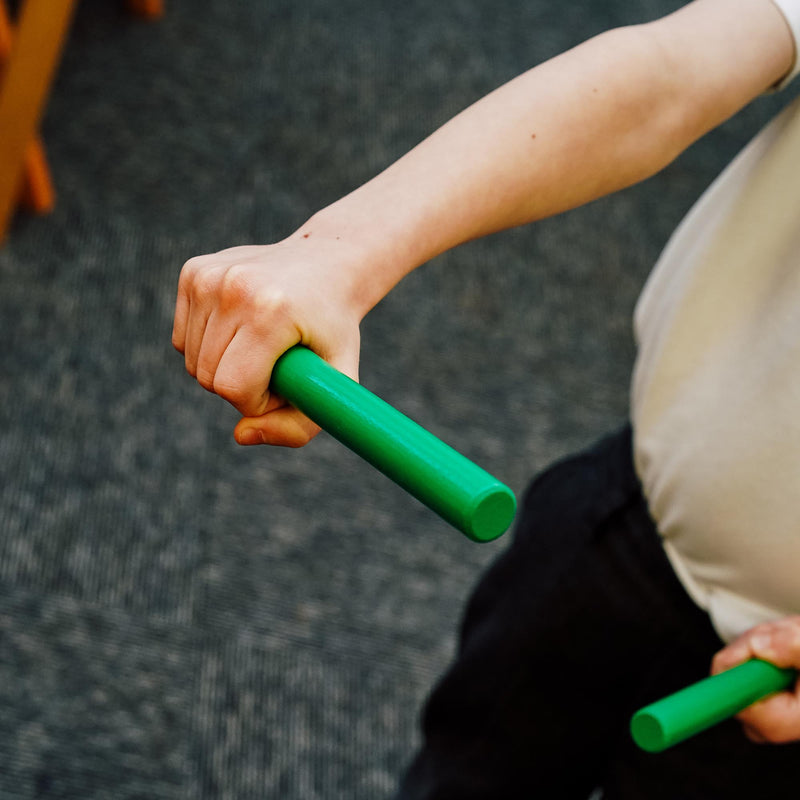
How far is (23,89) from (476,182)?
1296 millimetres

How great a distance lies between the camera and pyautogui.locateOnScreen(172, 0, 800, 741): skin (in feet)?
1.40

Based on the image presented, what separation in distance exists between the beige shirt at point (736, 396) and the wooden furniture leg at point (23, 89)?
1217mm

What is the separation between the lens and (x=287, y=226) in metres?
1.67

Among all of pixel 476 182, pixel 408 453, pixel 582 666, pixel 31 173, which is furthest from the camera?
pixel 31 173

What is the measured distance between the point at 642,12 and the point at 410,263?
2056mm

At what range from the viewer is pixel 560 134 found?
0.49 metres

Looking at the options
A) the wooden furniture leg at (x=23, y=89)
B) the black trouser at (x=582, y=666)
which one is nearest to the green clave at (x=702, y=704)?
the black trouser at (x=582, y=666)

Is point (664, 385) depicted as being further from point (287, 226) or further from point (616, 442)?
point (287, 226)

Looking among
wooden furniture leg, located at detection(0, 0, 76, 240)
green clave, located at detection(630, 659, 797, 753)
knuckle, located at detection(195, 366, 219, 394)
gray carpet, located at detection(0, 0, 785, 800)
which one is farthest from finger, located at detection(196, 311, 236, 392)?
wooden furniture leg, located at detection(0, 0, 76, 240)

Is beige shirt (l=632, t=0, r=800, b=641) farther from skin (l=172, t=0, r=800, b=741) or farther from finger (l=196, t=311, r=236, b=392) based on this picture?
finger (l=196, t=311, r=236, b=392)

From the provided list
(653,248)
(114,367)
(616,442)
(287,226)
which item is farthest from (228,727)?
(653,248)

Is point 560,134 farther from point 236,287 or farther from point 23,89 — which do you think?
point 23,89

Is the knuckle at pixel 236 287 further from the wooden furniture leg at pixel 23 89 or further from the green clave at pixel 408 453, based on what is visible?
the wooden furniture leg at pixel 23 89

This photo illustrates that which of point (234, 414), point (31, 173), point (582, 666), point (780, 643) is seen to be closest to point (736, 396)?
point (780, 643)
